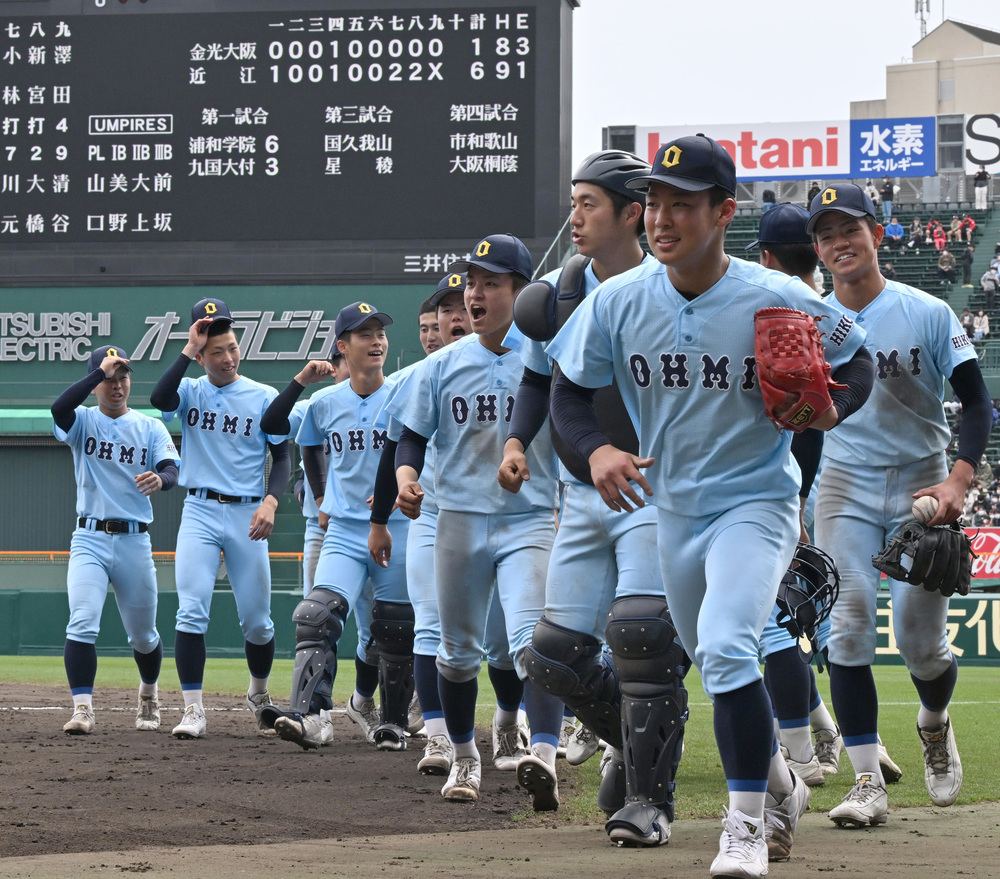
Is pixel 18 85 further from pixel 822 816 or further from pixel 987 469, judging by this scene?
pixel 822 816

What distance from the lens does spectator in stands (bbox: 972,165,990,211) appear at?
1244 inches

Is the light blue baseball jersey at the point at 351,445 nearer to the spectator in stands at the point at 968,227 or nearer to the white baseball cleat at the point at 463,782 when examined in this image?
the white baseball cleat at the point at 463,782

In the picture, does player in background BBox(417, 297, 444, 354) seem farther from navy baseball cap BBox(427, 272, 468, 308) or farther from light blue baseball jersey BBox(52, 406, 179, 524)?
light blue baseball jersey BBox(52, 406, 179, 524)

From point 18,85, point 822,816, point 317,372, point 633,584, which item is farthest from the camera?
point 18,85

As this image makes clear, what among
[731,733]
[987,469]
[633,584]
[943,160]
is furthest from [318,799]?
[943,160]

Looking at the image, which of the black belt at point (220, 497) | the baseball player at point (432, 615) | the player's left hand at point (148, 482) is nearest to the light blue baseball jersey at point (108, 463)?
the player's left hand at point (148, 482)

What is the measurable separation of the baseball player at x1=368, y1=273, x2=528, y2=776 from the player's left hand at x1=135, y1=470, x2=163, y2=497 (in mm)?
1970

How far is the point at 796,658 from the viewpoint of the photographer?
4.93 meters

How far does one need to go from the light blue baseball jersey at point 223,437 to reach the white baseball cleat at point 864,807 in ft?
13.4

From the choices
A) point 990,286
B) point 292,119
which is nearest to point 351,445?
point 292,119

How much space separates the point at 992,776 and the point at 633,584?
260 cm

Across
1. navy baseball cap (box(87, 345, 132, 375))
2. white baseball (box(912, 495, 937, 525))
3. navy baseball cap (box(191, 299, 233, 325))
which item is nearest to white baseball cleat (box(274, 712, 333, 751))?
navy baseball cap (box(191, 299, 233, 325))

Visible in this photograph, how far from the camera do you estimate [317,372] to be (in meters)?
7.27

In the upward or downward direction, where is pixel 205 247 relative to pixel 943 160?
downward
